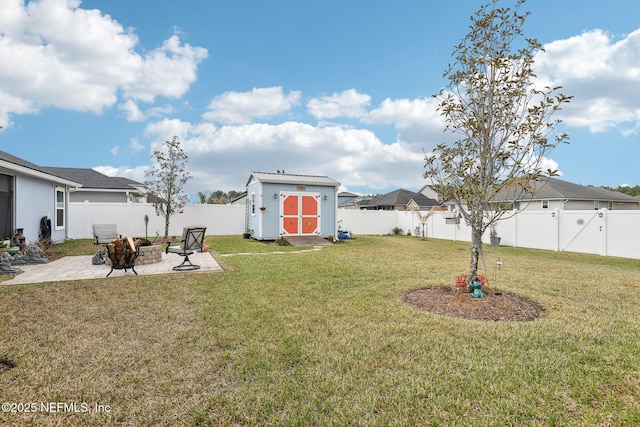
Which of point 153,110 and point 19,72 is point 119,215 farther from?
point 19,72

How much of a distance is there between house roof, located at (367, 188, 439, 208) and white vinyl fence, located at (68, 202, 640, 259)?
1608 cm

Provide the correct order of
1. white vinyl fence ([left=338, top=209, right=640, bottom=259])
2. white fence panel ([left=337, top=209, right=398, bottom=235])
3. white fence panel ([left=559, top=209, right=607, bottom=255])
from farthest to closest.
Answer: white fence panel ([left=337, top=209, right=398, bottom=235]) → white fence panel ([left=559, top=209, right=607, bottom=255]) → white vinyl fence ([left=338, top=209, right=640, bottom=259])

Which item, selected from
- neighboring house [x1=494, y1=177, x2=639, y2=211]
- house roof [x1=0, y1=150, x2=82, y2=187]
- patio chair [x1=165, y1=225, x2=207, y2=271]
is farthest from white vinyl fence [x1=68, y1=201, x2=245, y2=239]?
neighboring house [x1=494, y1=177, x2=639, y2=211]

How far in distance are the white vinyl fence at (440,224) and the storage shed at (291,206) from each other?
3744 millimetres

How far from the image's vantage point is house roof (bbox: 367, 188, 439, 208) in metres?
36.4

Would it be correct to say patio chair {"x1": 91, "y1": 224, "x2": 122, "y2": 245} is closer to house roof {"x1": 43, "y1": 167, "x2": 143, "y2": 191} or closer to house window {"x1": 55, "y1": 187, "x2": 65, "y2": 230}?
house window {"x1": 55, "y1": 187, "x2": 65, "y2": 230}

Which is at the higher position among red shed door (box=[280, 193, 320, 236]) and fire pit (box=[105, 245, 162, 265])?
red shed door (box=[280, 193, 320, 236])

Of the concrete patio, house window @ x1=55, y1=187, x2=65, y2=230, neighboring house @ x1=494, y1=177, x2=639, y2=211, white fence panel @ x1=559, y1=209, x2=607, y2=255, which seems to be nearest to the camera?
the concrete patio

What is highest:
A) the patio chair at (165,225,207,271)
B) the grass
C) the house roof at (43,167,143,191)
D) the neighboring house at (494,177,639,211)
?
the house roof at (43,167,143,191)

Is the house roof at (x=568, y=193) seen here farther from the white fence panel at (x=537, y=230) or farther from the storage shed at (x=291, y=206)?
the storage shed at (x=291, y=206)

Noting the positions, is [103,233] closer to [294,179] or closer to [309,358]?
[294,179]

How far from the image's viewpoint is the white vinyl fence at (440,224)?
1077 centimetres

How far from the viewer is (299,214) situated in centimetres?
1457

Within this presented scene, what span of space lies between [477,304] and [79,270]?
8.40 metres
